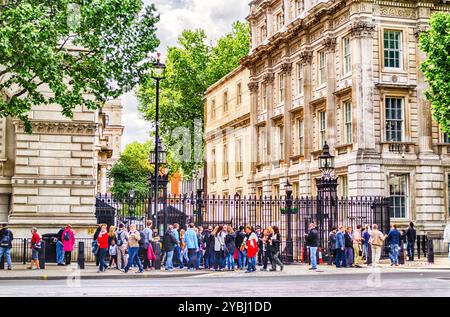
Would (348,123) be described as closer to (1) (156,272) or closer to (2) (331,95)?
(2) (331,95)

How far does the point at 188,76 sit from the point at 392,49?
3175 cm

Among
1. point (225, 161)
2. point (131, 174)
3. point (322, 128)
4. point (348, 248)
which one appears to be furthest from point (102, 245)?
point (131, 174)

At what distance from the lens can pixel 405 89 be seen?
38.3 metres

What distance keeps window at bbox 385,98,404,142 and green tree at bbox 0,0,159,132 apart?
16.8 metres

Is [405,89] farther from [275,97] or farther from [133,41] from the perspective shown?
[133,41]

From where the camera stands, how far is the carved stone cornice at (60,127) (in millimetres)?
28531

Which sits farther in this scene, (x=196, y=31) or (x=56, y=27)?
(x=196, y=31)

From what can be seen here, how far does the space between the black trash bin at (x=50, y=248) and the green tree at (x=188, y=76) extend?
1536 inches

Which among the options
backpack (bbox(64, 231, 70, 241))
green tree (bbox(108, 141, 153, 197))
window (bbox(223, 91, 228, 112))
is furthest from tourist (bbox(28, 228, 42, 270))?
green tree (bbox(108, 141, 153, 197))

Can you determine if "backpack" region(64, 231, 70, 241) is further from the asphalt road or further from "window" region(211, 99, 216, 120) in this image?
"window" region(211, 99, 216, 120)

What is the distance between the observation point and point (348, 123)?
39.7 metres

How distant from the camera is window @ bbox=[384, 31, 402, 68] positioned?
3866 centimetres

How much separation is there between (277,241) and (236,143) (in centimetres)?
3433
